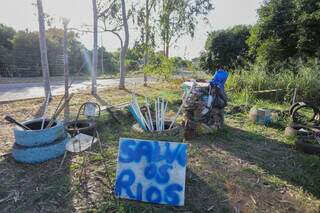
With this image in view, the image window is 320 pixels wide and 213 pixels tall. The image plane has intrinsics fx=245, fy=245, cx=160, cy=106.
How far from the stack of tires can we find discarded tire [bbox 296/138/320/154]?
11.4 ft

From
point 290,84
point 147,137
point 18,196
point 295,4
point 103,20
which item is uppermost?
point 295,4

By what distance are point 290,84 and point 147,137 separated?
20.2 feet

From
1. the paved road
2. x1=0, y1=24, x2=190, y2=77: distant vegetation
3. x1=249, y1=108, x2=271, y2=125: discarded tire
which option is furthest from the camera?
x1=0, y1=24, x2=190, y2=77: distant vegetation

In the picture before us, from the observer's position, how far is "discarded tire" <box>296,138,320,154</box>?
352cm

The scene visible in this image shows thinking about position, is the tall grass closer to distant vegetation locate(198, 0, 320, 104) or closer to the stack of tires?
distant vegetation locate(198, 0, 320, 104)

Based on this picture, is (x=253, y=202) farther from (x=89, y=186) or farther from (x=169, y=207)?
(x=89, y=186)

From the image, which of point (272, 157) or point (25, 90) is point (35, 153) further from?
point (25, 90)

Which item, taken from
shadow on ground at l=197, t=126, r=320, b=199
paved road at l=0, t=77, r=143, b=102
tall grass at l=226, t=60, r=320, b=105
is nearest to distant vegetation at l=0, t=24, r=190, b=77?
paved road at l=0, t=77, r=143, b=102

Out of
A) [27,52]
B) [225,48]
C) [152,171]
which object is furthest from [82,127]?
[27,52]

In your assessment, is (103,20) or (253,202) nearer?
(253,202)

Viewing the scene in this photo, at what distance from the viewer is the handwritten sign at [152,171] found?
2240mm

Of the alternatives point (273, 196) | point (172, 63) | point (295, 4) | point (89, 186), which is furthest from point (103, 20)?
point (273, 196)

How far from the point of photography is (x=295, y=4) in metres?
10.4

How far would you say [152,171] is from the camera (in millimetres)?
2279
